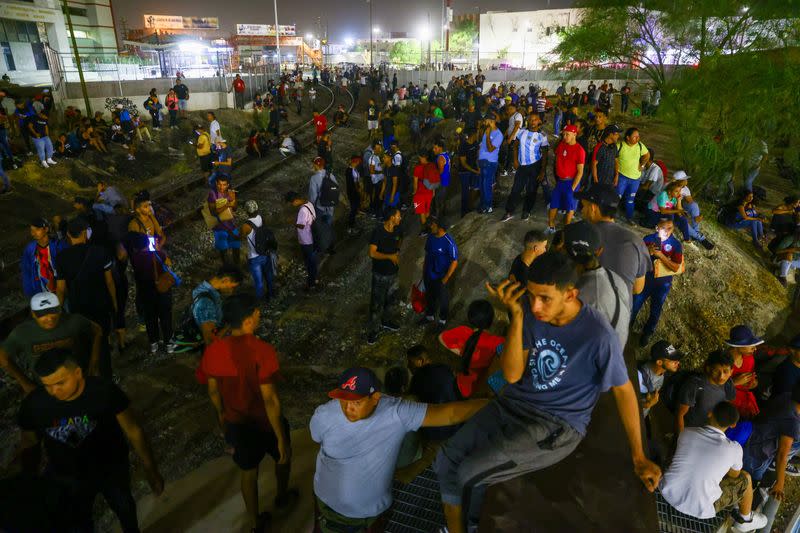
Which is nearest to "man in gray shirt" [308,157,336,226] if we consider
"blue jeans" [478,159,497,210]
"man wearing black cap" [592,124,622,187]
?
"blue jeans" [478,159,497,210]

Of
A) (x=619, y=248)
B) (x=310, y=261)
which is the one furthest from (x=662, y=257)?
(x=310, y=261)

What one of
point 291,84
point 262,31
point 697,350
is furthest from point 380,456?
point 262,31

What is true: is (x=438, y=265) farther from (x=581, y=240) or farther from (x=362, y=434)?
(x=362, y=434)

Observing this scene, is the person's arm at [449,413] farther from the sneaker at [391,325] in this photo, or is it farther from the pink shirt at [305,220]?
the pink shirt at [305,220]

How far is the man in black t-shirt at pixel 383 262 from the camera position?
6.65 metres

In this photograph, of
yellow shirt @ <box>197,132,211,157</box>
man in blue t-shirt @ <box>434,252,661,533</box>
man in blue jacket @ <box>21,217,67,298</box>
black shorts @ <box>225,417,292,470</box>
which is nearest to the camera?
man in blue t-shirt @ <box>434,252,661,533</box>

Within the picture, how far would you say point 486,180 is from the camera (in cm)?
924

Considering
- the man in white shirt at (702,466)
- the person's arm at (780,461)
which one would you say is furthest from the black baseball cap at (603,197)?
the person's arm at (780,461)

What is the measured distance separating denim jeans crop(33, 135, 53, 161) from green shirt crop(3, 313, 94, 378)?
1223 centimetres

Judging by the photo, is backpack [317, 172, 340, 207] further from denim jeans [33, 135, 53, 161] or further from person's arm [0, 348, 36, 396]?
denim jeans [33, 135, 53, 161]

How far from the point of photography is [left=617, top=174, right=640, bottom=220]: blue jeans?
811 cm

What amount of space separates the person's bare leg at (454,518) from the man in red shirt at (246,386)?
56.0 inches

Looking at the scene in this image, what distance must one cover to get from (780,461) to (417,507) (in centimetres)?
351

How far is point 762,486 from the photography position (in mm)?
4820
